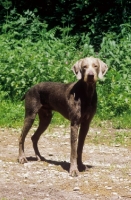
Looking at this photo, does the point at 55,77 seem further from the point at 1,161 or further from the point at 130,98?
the point at 1,161

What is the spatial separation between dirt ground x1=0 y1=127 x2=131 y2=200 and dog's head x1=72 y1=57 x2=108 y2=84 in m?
1.28

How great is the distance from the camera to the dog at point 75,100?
679 cm

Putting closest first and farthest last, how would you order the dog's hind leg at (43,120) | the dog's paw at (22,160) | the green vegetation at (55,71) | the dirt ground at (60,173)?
the dirt ground at (60,173)
the dog's paw at (22,160)
the dog's hind leg at (43,120)
the green vegetation at (55,71)

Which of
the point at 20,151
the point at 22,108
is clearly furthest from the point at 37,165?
the point at 22,108

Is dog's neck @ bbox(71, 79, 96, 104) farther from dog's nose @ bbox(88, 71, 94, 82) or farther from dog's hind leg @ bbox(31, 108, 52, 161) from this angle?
dog's hind leg @ bbox(31, 108, 52, 161)

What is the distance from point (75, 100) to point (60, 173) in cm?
98

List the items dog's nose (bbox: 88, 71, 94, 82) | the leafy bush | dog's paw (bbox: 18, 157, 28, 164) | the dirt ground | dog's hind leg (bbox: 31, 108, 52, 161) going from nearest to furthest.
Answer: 1. the dirt ground
2. dog's nose (bbox: 88, 71, 94, 82)
3. dog's paw (bbox: 18, 157, 28, 164)
4. dog's hind leg (bbox: 31, 108, 52, 161)
5. the leafy bush

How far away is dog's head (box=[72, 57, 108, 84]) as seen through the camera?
6.61 meters

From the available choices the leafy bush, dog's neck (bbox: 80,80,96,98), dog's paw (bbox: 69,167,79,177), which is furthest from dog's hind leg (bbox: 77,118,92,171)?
the leafy bush

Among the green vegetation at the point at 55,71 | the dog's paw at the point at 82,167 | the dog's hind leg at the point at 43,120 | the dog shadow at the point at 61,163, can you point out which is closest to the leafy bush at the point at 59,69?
the green vegetation at the point at 55,71

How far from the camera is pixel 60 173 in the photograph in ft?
22.8

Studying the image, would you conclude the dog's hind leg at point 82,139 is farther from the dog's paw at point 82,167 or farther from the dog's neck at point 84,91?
the dog's neck at point 84,91

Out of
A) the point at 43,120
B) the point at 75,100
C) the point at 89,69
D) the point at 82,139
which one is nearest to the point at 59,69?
the point at 43,120

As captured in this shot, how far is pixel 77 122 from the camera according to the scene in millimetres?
6891
